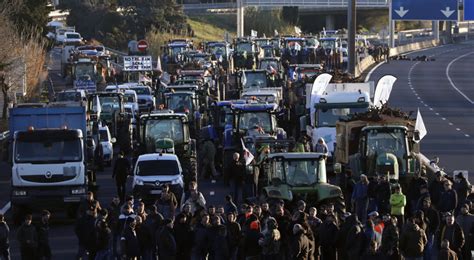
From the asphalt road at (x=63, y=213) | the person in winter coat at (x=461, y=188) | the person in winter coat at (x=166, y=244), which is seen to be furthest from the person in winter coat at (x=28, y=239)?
the person in winter coat at (x=461, y=188)

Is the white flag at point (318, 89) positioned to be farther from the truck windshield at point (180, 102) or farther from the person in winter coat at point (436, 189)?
the person in winter coat at point (436, 189)

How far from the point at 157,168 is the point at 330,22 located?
130 metres

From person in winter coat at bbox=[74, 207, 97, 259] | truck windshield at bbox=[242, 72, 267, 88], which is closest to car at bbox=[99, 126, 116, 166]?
truck windshield at bbox=[242, 72, 267, 88]

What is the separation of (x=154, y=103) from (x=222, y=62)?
27680mm

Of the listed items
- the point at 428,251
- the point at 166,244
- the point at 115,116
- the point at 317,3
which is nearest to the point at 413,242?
the point at 428,251

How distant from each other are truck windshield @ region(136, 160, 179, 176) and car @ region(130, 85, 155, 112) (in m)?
21.4

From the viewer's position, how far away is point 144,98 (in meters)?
61.3

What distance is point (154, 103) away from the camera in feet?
196

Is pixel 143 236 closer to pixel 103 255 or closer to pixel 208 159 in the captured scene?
pixel 103 255

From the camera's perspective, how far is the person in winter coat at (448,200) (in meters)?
28.5

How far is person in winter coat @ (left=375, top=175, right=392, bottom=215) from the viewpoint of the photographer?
29769 millimetres

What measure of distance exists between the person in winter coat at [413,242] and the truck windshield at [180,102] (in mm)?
28755

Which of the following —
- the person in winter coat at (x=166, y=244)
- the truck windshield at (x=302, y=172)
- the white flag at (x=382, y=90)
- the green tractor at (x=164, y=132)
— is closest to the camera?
the person in winter coat at (x=166, y=244)

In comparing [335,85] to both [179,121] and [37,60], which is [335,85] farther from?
[37,60]
